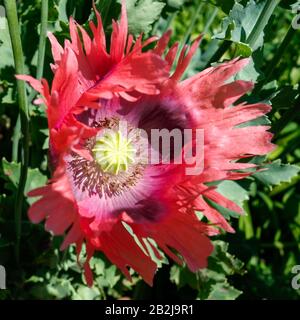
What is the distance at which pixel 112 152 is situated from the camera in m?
1.24

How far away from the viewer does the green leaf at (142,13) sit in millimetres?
1363

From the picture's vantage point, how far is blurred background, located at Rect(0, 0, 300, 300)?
1354 mm

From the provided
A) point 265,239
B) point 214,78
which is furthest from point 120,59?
point 265,239

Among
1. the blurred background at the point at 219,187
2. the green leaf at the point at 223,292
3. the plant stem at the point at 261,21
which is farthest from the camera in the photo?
the green leaf at the point at 223,292

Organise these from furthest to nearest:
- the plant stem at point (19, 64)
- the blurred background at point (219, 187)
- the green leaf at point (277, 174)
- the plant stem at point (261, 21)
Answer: the green leaf at point (277, 174) → the blurred background at point (219, 187) → the plant stem at point (261, 21) → the plant stem at point (19, 64)

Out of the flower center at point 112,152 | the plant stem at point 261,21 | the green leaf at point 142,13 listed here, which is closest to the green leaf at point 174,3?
the green leaf at point 142,13

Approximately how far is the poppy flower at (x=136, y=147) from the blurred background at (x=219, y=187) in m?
0.15

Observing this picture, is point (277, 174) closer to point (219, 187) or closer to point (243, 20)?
point (219, 187)

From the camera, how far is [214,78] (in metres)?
1.17

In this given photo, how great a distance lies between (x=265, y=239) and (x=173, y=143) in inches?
36.8

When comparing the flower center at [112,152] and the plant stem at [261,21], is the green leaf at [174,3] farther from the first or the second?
the flower center at [112,152]

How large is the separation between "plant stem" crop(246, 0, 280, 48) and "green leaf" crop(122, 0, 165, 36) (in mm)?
237

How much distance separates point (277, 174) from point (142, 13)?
0.54m
